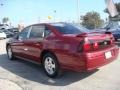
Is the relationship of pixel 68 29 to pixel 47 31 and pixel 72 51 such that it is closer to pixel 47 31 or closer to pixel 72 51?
pixel 47 31

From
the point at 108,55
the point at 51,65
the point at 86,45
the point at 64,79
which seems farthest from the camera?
the point at 51,65

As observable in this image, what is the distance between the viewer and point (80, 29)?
7582 millimetres

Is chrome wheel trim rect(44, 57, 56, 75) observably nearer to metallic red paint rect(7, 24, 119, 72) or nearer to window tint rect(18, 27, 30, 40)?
metallic red paint rect(7, 24, 119, 72)

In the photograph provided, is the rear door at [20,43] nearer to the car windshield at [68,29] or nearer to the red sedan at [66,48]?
the red sedan at [66,48]

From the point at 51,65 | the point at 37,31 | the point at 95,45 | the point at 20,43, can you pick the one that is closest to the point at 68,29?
the point at 37,31

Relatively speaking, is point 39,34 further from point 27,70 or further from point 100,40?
point 100,40

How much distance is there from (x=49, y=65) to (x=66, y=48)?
0.94 metres

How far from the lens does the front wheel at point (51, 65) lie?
22.3 ft

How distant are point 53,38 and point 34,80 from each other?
1.25 metres

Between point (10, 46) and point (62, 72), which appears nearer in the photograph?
point (62, 72)

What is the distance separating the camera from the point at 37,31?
304 inches

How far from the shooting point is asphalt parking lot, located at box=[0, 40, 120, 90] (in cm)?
611

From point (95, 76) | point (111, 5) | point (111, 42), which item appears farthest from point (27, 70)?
point (111, 5)

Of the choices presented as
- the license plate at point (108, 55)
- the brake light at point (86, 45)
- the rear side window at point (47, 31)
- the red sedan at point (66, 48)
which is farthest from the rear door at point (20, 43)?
the license plate at point (108, 55)
